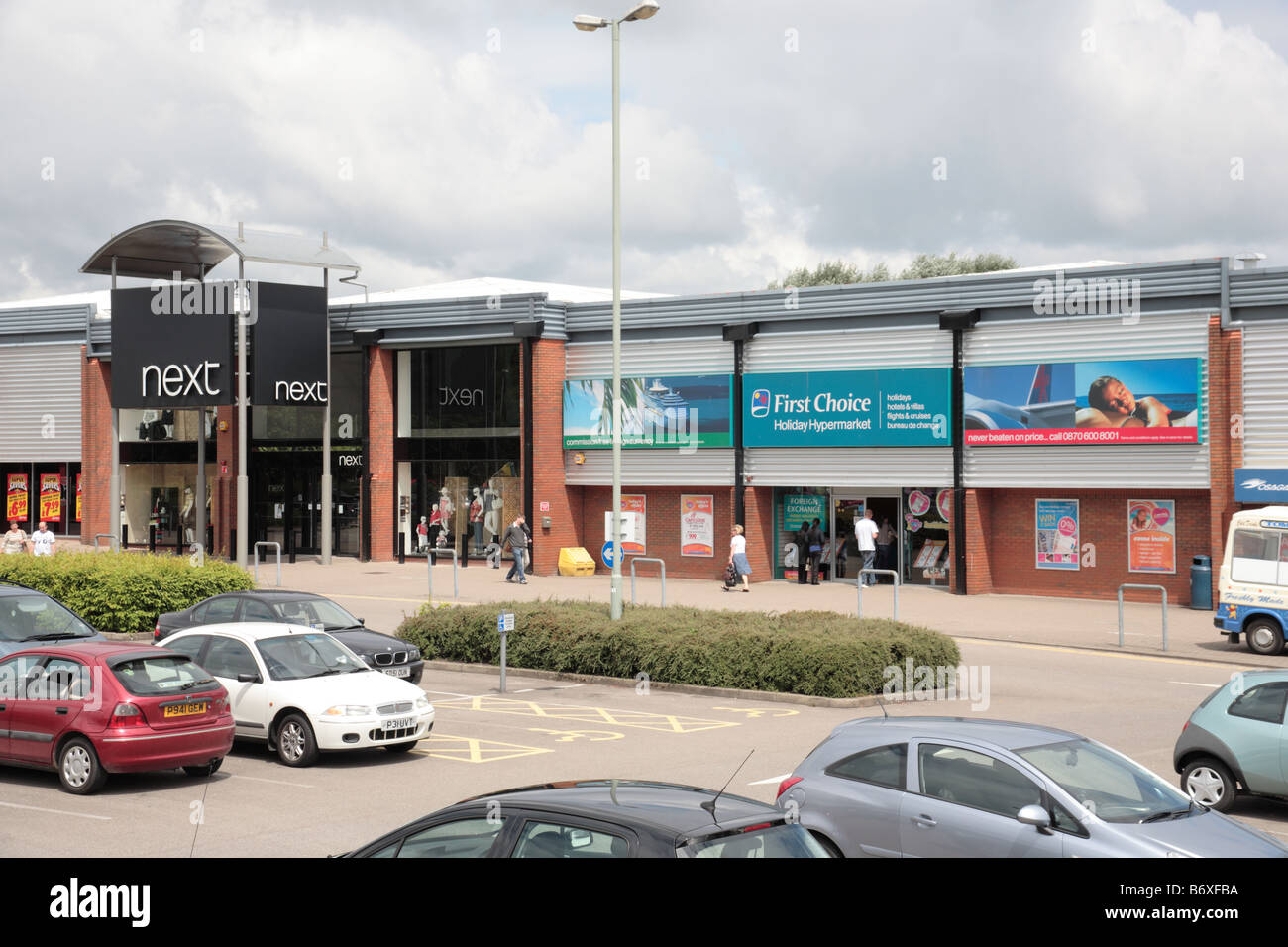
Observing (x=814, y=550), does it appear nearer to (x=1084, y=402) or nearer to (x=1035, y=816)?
(x=1084, y=402)

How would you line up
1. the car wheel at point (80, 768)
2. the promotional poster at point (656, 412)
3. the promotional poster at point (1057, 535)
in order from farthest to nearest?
1. the promotional poster at point (656, 412)
2. the promotional poster at point (1057, 535)
3. the car wheel at point (80, 768)

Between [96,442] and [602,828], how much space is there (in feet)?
138

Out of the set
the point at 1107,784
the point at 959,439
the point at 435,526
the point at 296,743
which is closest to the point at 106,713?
the point at 296,743

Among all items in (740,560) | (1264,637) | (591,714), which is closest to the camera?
(591,714)

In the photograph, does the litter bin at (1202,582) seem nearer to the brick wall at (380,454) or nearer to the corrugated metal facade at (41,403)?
the brick wall at (380,454)

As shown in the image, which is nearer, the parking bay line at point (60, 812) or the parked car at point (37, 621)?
the parking bay line at point (60, 812)

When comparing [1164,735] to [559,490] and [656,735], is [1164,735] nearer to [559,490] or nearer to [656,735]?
[656,735]

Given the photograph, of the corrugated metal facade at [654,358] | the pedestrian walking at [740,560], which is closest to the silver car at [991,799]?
the pedestrian walking at [740,560]

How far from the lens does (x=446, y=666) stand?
21484mm

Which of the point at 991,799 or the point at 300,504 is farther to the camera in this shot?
the point at 300,504

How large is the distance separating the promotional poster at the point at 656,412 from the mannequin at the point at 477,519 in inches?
145

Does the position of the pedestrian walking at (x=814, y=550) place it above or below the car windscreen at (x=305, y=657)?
above

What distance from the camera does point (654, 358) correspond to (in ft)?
116

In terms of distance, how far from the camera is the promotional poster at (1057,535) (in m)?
30.0
